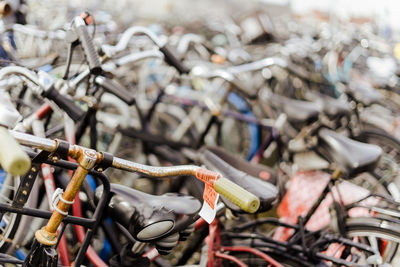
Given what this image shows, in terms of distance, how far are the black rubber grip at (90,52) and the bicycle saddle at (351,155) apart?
143cm

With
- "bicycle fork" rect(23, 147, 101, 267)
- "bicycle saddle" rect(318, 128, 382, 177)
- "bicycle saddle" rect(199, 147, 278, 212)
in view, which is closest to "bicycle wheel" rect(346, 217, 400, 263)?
"bicycle saddle" rect(318, 128, 382, 177)

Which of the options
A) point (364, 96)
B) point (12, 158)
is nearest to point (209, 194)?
point (12, 158)

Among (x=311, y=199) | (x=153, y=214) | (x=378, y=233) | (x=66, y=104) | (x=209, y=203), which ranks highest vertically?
(x=66, y=104)

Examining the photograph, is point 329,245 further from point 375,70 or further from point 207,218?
point 375,70

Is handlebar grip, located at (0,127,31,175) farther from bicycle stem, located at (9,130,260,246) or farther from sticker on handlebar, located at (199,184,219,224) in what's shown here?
sticker on handlebar, located at (199,184,219,224)

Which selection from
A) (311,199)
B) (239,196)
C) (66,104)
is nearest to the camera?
(239,196)

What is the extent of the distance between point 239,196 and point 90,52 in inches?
49.7

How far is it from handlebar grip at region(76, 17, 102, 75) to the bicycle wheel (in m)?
1.62

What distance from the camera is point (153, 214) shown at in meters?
1.55

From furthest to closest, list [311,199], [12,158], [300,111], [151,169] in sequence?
[300,111]
[311,199]
[151,169]
[12,158]

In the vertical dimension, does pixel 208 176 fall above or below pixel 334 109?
above

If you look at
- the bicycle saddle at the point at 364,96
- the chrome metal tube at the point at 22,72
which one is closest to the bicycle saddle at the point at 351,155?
the chrome metal tube at the point at 22,72

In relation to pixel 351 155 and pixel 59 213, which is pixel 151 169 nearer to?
pixel 59 213

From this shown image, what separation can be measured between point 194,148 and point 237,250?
155 cm
